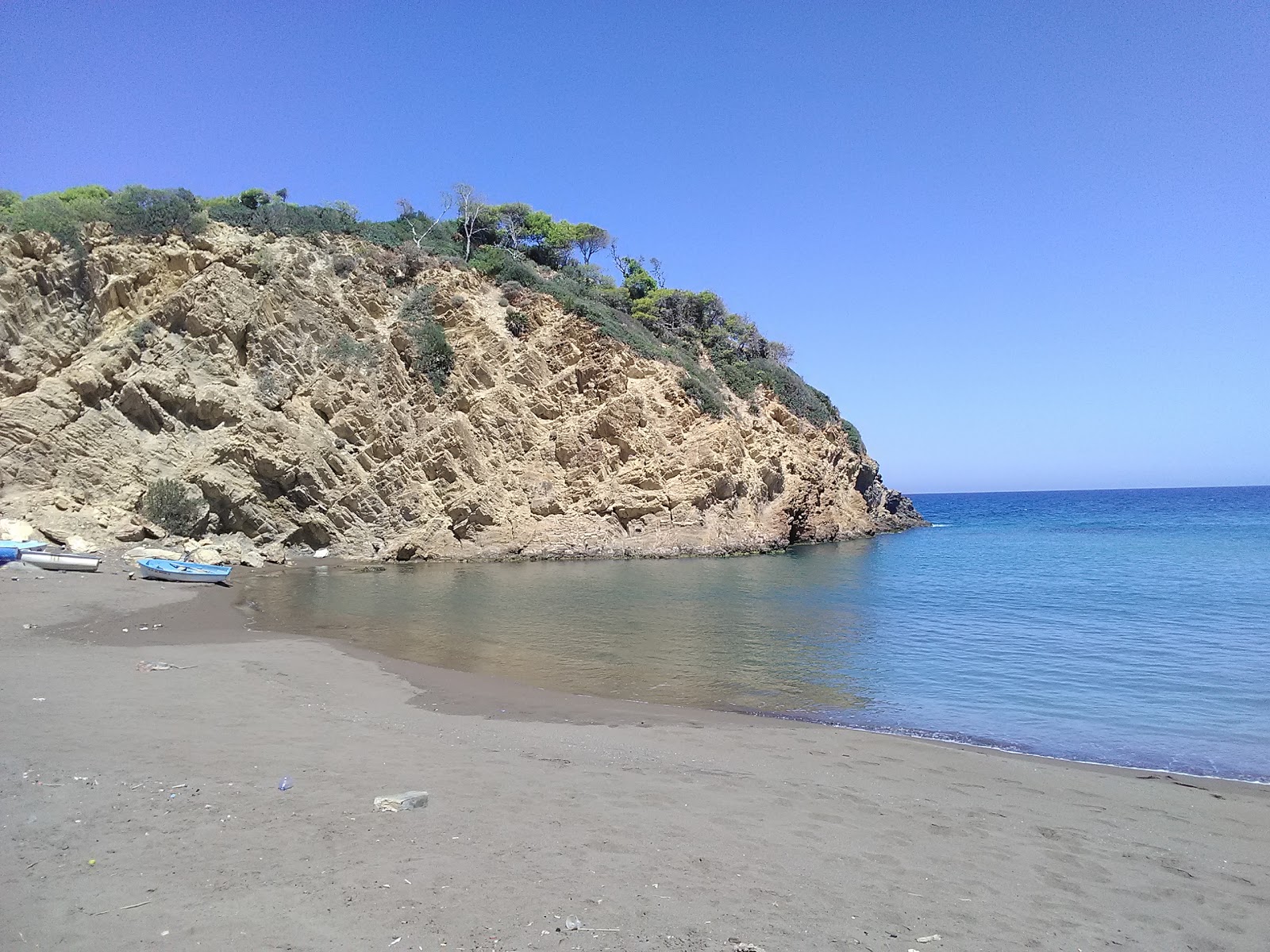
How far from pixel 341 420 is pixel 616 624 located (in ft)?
56.7

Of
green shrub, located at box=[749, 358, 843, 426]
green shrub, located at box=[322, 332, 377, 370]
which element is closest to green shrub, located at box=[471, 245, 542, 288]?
green shrub, located at box=[322, 332, 377, 370]

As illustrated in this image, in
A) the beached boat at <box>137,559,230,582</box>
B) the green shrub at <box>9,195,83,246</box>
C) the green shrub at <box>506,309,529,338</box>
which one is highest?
the green shrub at <box>9,195,83,246</box>

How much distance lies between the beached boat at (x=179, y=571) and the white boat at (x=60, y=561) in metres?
1.12

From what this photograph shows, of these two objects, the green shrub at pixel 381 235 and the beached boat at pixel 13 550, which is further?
the green shrub at pixel 381 235

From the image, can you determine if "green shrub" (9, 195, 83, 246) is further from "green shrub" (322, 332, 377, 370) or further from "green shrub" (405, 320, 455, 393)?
"green shrub" (405, 320, 455, 393)

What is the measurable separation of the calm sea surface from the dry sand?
163 cm

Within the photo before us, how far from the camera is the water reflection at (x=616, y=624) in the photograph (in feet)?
39.1

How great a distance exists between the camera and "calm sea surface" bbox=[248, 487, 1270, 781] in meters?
10.1

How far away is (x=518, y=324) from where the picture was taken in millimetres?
34031

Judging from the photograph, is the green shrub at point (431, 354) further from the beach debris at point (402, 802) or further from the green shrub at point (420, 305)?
the beach debris at point (402, 802)

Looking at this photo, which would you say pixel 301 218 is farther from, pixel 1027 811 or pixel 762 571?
pixel 1027 811

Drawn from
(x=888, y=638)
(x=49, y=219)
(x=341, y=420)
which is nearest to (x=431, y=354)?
(x=341, y=420)

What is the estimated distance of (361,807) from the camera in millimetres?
5543

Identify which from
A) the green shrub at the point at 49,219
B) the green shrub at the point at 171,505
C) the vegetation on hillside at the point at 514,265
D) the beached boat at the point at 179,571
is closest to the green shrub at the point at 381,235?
the vegetation on hillside at the point at 514,265
